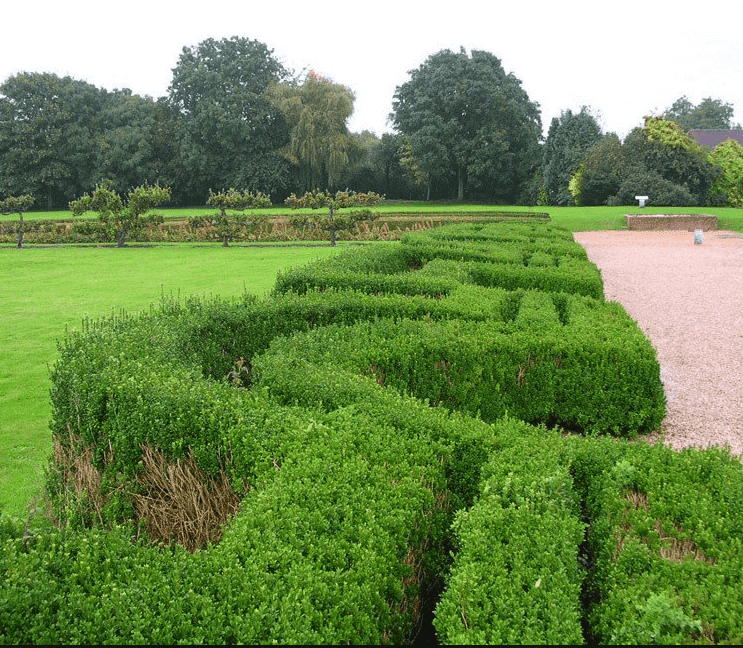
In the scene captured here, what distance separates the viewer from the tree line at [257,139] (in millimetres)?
42625

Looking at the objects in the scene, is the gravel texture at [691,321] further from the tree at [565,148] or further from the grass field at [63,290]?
the tree at [565,148]

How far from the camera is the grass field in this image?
5.86 metres

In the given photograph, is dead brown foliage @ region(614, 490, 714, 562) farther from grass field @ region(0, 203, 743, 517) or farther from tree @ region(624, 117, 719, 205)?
tree @ region(624, 117, 719, 205)

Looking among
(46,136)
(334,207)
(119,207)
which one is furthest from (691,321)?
(46,136)

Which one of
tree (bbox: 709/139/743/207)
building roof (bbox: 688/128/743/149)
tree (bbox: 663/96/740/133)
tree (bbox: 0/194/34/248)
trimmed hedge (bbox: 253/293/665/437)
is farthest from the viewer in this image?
tree (bbox: 663/96/740/133)

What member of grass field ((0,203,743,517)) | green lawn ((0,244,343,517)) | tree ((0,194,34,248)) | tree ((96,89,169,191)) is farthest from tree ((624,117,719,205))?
tree ((0,194,34,248))

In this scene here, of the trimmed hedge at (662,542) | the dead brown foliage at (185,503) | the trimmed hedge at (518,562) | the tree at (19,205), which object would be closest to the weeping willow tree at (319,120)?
the tree at (19,205)

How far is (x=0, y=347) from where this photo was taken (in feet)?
29.2

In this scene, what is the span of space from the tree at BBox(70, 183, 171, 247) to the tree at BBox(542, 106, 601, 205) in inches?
1076

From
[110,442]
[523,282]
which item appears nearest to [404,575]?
[110,442]

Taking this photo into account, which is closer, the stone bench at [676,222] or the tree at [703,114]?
the stone bench at [676,222]

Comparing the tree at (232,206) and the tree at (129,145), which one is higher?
the tree at (129,145)

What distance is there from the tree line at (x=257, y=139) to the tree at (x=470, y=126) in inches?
3.7

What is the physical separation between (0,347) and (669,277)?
43.2ft
